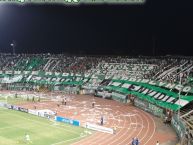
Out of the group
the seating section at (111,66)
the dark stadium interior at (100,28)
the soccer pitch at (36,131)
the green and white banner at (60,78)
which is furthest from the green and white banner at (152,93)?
the dark stadium interior at (100,28)

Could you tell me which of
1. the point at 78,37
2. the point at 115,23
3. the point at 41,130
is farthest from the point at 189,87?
the point at 78,37

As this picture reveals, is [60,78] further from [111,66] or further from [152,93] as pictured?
[152,93]

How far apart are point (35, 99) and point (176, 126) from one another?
31386 mm

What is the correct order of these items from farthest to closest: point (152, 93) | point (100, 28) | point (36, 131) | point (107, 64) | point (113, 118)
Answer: point (100, 28) → point (107, 64) → point (152, 93) → point (113, 118) → point (36, 131)

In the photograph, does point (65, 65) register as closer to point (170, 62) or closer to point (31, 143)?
point (170, 62)

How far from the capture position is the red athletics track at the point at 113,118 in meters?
35.6

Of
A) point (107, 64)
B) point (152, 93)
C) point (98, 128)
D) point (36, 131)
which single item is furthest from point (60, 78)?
point (98, 128)

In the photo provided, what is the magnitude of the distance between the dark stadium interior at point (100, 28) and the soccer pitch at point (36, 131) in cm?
3563

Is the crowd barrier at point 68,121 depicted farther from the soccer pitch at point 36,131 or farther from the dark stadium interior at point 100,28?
the dark stadium interior at point 100,28

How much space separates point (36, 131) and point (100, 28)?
48.0m

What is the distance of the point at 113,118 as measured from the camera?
45.9 meters

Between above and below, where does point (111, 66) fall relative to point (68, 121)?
above

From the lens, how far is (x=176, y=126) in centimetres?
3847

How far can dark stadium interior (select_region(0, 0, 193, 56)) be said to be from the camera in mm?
68375
